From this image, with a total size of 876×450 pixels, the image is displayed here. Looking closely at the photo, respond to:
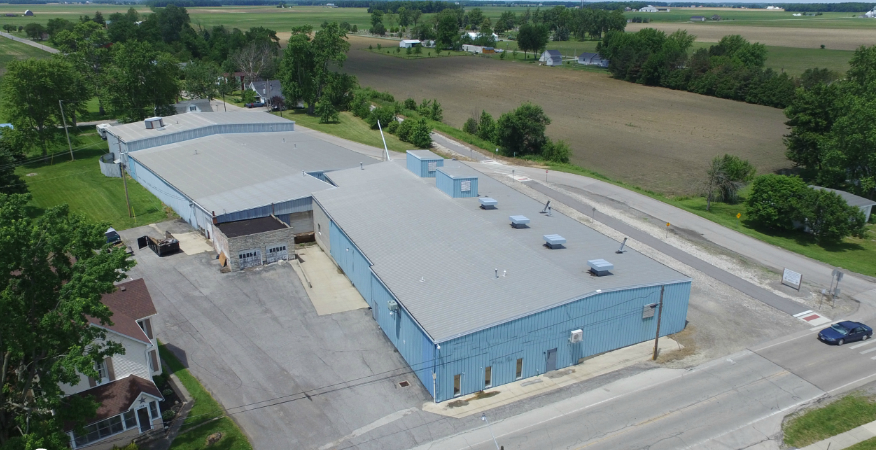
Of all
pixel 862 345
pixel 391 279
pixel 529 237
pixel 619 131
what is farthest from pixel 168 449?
pixel 619 131

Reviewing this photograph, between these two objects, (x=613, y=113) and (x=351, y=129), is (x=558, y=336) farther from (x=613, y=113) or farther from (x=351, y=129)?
(x=613, y=113)

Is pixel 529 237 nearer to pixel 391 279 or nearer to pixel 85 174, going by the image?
pixel 391 279

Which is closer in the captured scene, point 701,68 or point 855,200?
point 855,200

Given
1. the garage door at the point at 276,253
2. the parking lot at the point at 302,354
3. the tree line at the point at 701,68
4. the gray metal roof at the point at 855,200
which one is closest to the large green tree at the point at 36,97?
the parking lot at the point at 302,354

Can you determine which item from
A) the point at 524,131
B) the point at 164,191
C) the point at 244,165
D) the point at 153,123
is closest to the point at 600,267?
the point at 244,165

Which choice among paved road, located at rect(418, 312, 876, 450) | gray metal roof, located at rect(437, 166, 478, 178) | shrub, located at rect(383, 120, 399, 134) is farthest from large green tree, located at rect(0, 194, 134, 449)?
shrub, located at rect(383, 120, 399, 134)

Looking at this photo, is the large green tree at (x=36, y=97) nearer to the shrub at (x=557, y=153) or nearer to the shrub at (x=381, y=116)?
the shrub at (x=381, y=116)
